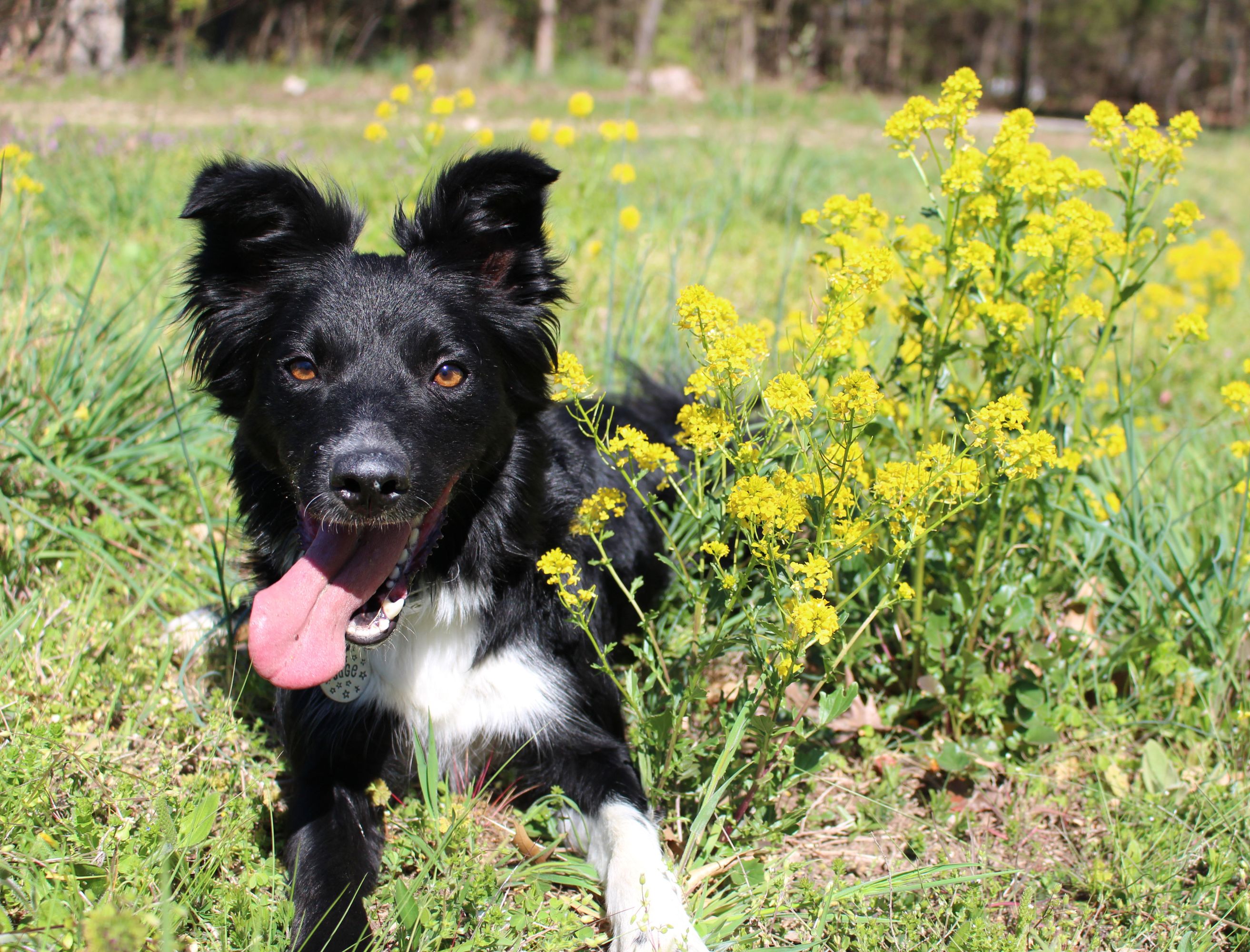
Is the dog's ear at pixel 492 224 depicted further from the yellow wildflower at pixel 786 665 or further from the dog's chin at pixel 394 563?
the yellow wildflower at pixel 786 665

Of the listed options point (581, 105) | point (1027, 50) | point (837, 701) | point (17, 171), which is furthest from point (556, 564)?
point (1027, 50)

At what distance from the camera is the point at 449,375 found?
232 cm

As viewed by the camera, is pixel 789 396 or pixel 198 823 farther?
pixel 198 823

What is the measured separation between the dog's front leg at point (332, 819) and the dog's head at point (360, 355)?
1.28 ft

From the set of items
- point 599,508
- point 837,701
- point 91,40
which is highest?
point 91,40

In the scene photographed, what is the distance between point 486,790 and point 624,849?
1.82 feet

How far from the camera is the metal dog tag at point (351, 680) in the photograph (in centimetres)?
237

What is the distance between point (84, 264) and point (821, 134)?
1138 cm

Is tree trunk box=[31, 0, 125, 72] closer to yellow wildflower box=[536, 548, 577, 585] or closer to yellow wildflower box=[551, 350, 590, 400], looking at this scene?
yellow wildflower box=[551, 350, 590, 400]

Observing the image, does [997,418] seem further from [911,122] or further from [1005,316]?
[911,122]

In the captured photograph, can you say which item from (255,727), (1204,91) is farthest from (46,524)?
(1204,91)

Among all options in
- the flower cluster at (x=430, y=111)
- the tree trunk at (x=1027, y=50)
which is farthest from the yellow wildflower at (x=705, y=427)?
the tree trunk at (x=1027, y=50)

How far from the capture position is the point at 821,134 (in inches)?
544

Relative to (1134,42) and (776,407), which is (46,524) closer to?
(776,407)
